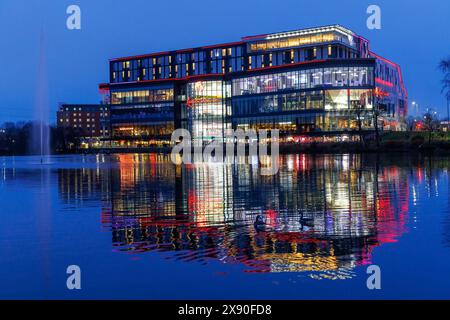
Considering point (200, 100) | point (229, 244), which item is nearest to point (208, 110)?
point (200, 100)

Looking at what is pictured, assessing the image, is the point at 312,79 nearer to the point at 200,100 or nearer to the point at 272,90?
the point at 272,90

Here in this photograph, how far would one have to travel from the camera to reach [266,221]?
22469mm

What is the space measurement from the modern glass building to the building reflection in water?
9385 centimetres

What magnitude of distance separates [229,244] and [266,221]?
480 cm

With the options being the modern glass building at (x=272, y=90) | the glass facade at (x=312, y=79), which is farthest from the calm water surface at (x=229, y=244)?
the glass facade at (x=312, y=79)

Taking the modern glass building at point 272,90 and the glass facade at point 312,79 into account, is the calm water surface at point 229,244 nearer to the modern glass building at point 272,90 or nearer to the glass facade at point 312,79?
the modern glass building at point 272,90

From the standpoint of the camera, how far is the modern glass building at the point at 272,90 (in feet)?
453

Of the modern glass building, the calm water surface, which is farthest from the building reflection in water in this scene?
the modern glass building

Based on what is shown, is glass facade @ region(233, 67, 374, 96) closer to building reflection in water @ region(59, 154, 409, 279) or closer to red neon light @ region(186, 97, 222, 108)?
red neon light @ region(186, 97, 222, 108)

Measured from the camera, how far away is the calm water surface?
1324cm

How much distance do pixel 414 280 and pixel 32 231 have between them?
14.6m

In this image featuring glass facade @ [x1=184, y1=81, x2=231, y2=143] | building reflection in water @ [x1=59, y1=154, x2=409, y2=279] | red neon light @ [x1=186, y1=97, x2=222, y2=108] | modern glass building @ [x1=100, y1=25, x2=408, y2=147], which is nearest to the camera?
building reflection in water @ [x1=59, y1=154, x2=409, y2=279]
